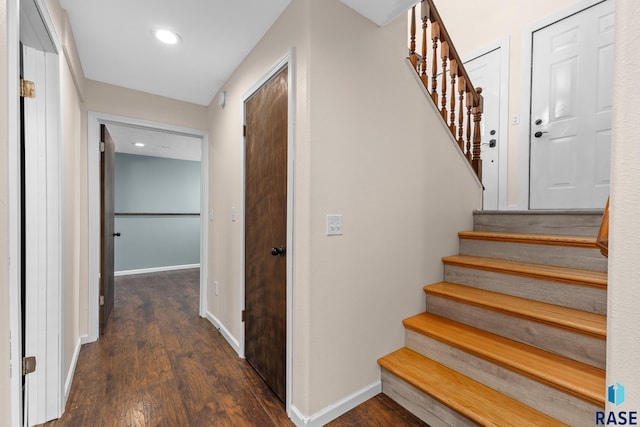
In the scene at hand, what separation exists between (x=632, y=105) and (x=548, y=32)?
3.13 metres

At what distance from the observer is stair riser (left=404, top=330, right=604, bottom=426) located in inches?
46.1

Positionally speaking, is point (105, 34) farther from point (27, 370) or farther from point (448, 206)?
point (448, 206)

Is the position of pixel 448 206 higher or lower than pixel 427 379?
higher

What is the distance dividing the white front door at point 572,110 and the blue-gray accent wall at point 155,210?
18.8 feet

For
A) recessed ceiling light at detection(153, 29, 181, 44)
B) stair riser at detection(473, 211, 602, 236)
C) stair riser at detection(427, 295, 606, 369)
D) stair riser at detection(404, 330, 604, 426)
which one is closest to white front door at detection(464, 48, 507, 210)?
stair riser at detection(473, 211, 602, 236)

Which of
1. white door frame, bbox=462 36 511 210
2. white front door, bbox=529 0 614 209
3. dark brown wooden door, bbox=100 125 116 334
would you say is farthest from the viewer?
white door frame, bbox=462 36 511 210

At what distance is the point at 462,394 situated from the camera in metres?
1.40

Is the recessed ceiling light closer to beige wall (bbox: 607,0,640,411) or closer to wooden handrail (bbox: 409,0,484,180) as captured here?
wooden handrail (bbox: 409,0,484,180)

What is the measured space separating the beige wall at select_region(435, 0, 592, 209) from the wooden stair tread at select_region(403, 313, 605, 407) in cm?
197

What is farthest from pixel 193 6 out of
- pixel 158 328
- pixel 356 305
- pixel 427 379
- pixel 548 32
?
pixel 548 32

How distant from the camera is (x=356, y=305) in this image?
1.64 metres

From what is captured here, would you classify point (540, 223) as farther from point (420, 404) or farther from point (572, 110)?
point (420, 404)

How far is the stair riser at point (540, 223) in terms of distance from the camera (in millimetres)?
1845

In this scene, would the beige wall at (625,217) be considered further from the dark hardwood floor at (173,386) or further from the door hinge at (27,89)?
the door hinge at (27,89)
